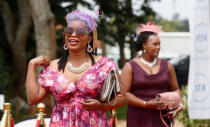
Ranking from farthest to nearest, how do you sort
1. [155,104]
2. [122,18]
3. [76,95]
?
[122,18]
[155,104]
[76,95]

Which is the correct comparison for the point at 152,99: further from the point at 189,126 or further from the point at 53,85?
the point at 189,126

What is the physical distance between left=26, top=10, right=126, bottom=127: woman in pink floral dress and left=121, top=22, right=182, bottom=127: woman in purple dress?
1734 millimetres

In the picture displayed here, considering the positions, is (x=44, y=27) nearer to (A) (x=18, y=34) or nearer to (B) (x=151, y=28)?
(A) (x=18, y=34)

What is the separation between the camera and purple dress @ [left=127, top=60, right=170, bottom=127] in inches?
213

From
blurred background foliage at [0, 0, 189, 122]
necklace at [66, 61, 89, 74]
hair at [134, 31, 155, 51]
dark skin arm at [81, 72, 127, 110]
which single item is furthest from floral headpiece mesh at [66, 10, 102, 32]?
blurred background foliage at [0, 0, 189, 122]

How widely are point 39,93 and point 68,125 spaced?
0.38m

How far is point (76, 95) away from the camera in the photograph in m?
3.52

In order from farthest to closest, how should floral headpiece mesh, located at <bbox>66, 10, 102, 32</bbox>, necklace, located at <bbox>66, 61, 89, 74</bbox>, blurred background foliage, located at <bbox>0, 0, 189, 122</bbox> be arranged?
blurred background foliage, located at <bbox>0, 0, 189, 122</bbox> → floral headpiece mesh, located at <bbox>66, 10, 102, 32</bbox> → necklace, located at <bbox>66, 61, 89, 74</bbox>

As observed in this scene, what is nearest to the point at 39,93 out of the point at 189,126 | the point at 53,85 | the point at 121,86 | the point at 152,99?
the point at 53,85

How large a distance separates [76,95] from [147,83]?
2.01 m

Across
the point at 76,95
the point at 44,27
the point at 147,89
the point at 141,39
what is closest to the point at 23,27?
the point at 44,27

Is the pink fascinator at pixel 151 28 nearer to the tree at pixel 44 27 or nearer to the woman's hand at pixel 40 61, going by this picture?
the woman's hand at pixel 40 61

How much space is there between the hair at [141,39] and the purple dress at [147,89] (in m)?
0.36

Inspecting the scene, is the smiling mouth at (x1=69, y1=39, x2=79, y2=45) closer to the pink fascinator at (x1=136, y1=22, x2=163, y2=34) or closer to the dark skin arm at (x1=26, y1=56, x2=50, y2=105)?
the dark skin arm at (x1=26, y1=56, x2=50, y2=105)
